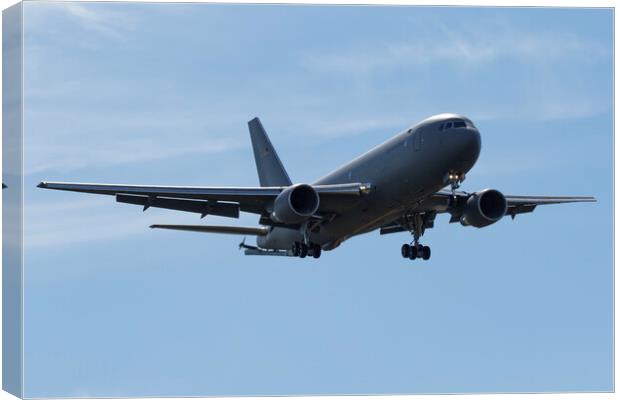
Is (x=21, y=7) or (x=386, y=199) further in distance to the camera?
(x=386, y=199)

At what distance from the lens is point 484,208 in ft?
136

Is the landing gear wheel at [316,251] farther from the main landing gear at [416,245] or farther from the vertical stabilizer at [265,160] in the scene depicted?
the vertical stabilizer at [265,160]

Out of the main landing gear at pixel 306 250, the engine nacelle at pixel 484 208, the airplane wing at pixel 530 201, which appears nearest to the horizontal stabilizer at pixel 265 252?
the main landing gear at pixel 306 250

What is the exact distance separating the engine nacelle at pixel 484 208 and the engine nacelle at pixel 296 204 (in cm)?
578

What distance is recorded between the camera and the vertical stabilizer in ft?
164

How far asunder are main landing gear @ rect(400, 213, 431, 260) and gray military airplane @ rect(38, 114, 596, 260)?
0.12ft

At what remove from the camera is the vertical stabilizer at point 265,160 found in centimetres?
5009

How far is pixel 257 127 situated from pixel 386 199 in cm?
1719

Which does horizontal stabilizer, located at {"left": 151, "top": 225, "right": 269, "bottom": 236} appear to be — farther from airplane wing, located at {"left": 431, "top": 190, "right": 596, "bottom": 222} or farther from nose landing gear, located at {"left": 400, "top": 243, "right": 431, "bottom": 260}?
airplane wing, located at {"left": 431, "top": 190, "right": 596, "bottom": 222}

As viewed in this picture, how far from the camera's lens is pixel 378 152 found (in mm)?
39250

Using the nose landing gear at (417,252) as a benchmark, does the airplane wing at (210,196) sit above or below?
above

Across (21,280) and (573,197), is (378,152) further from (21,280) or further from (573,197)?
(21,280)

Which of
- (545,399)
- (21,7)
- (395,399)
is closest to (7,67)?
(21,7)

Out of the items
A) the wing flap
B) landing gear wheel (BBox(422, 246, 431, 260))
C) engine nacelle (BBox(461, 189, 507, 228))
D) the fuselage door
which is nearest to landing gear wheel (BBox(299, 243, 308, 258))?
the wing flap
